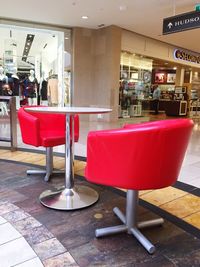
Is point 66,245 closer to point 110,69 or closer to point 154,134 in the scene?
point 154,134

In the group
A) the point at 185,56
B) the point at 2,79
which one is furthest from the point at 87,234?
the point at 185,56

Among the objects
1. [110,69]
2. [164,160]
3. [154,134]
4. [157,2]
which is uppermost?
[157,2]

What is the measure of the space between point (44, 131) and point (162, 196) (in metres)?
1.58

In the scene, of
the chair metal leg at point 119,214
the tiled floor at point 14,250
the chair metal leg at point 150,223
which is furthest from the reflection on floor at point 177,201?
the tiled floor at point 14,250

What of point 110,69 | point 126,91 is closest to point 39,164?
point 110,69

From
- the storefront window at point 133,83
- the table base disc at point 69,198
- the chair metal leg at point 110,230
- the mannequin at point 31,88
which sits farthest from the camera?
the mannequin at point 31,88

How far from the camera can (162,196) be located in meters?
2.55

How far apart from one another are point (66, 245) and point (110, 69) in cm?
718

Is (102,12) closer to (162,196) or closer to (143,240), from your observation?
(162,196)

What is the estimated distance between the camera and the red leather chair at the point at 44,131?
269 cm

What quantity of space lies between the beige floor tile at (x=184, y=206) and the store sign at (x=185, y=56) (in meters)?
9.96

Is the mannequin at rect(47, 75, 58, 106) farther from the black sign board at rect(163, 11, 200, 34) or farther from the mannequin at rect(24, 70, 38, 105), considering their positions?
the black sign board at rect(163, 11, 200, 34)

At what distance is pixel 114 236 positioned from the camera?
1844mm

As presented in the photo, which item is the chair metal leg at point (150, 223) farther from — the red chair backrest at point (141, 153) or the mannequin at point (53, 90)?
the mannequin at point (53, 90)
